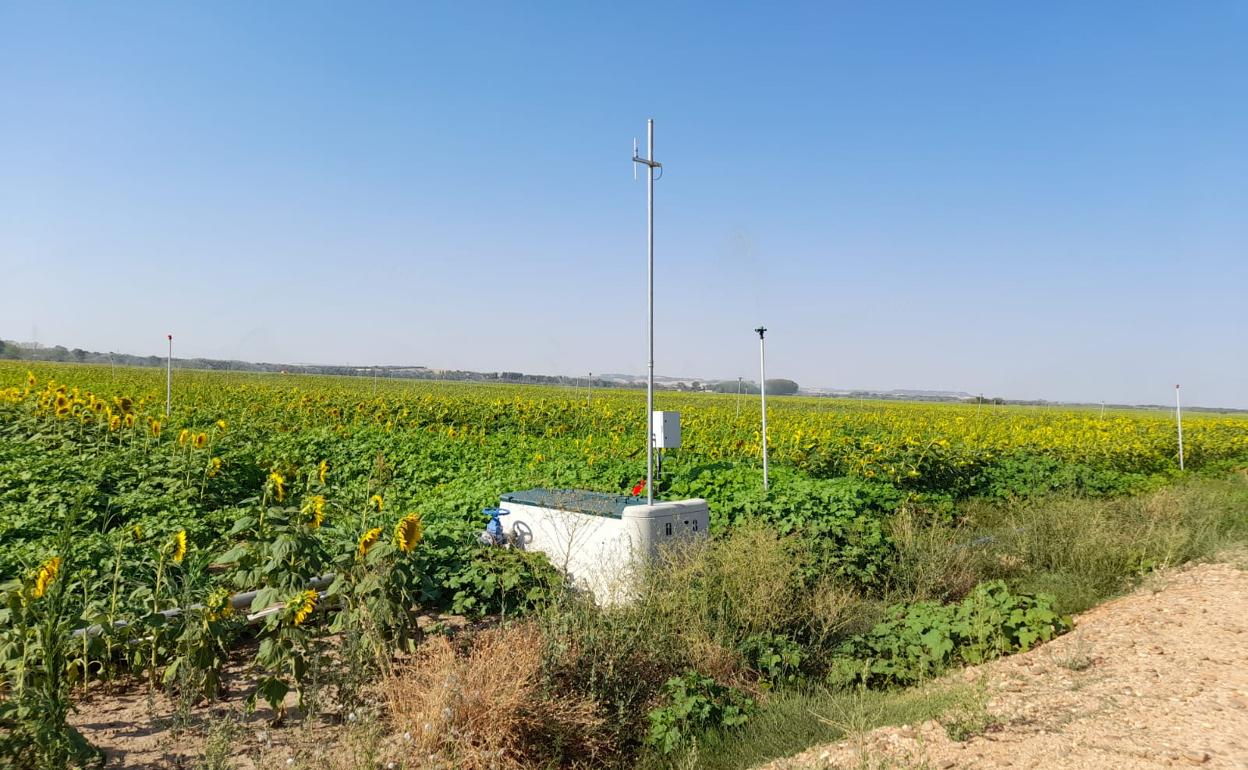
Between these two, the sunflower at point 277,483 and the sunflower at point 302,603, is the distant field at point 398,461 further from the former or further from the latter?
the sunflower at point 302,603

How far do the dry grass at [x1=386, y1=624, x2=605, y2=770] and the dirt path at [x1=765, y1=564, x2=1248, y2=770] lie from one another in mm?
1136

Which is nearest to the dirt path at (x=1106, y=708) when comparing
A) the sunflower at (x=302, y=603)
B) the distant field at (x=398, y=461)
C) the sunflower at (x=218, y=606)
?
the sunflower at (x=302, y=603)

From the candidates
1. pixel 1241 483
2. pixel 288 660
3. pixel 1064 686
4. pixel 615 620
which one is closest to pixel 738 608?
pixel 615 620

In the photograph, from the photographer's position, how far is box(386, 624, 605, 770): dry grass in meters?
3.67

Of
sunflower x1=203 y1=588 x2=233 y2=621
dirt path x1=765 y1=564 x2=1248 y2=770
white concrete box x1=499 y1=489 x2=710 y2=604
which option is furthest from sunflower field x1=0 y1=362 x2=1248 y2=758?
dirt path x1=765 y1=564 x2=1248 y2=770

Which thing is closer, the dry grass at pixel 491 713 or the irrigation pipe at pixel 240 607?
the dry grass at pixel 491 713

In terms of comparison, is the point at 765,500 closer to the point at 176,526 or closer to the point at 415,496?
the point at 415,496

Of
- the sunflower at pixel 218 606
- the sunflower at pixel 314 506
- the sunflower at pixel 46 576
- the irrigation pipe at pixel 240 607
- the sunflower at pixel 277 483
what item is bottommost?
the irrigation pipe at pixel 240 607

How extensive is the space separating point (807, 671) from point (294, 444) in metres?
9.83

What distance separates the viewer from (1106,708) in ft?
13.3

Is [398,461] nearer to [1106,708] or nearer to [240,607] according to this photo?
[240,607]

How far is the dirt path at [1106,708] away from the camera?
Result: 3488 millimetres

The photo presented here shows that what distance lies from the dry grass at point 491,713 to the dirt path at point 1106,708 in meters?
1.14

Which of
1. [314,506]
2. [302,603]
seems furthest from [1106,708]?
[314,506]
